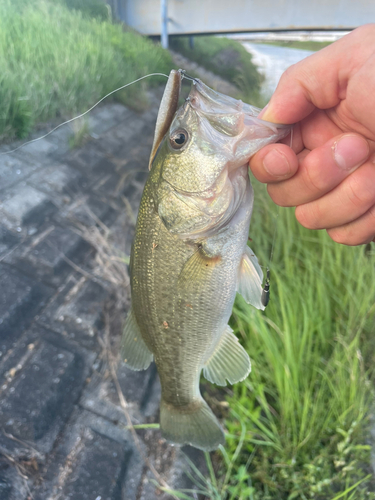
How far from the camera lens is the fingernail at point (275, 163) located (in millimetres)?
774

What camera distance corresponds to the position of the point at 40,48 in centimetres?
286

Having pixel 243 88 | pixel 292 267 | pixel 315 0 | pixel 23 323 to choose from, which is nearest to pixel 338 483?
pixel 292 267

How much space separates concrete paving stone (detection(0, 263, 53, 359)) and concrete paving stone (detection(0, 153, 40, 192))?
72 centimetres

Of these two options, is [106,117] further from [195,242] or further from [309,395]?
[309,395]

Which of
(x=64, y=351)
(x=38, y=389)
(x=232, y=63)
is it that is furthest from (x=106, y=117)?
(x=232, y=63)

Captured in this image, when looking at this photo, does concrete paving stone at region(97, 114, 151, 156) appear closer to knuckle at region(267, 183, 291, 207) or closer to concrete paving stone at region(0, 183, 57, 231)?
concrete paving stone at region(0, 183, 57, 231)

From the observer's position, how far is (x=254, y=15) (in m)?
5.20

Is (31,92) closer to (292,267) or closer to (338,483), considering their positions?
(292,267)

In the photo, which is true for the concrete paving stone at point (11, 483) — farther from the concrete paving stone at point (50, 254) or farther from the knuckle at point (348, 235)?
the knuckle at point (348, 235)

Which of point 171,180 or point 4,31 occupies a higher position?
point 4,31

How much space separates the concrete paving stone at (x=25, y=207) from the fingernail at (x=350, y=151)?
6.96 ft

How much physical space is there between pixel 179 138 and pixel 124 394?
1.59m

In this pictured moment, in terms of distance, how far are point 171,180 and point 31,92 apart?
2.47 m

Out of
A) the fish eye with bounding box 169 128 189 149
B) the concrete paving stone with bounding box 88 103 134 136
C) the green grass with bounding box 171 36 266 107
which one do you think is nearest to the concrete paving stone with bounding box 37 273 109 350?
the fish eye with bounding box 169 128 189 149
